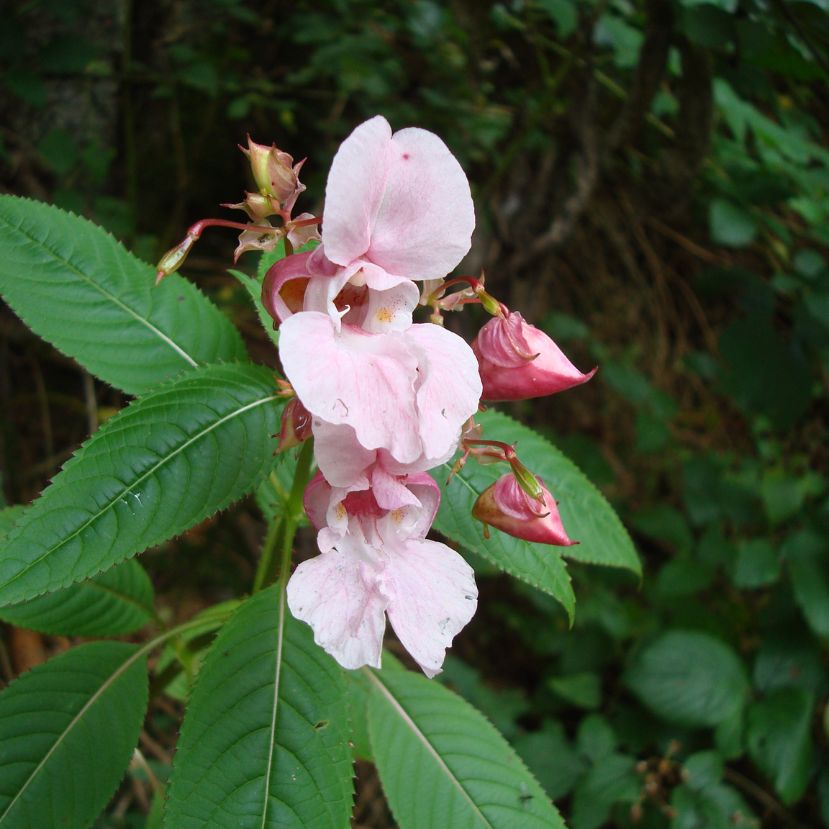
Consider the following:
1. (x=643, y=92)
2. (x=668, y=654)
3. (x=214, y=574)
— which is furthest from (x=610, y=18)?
(x=214, y=574)

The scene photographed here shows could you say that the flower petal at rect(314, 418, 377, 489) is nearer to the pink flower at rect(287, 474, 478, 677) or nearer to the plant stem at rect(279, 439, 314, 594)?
the pink flower at rect(287, 474, 478, 677)

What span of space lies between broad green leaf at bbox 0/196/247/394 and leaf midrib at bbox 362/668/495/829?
53 centimetres

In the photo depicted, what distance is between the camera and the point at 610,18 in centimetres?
230

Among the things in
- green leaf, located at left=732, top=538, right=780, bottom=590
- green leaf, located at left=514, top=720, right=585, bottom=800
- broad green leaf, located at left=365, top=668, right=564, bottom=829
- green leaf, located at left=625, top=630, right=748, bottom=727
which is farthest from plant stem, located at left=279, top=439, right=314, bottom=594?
green leaf, located at left=732, top=538, right=780, bottom=590

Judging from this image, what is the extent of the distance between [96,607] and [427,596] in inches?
27.0

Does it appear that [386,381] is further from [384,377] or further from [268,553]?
[268,553]

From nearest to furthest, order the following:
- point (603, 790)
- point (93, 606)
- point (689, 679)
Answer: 1. point (93, 606)
2. point (603, 790)
3. point (689, 679)

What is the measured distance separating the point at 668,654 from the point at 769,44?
1609mm

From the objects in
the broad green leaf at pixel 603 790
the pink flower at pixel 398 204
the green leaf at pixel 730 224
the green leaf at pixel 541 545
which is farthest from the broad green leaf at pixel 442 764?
the green leaf at pixel 730 224

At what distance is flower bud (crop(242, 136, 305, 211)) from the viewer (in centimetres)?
75

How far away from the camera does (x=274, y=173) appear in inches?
29.9

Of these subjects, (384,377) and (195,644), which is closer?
(384,377)

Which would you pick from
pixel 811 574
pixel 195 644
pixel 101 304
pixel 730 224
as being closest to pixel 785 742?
pixel 811 574

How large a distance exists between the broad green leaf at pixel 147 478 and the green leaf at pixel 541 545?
0.26m
